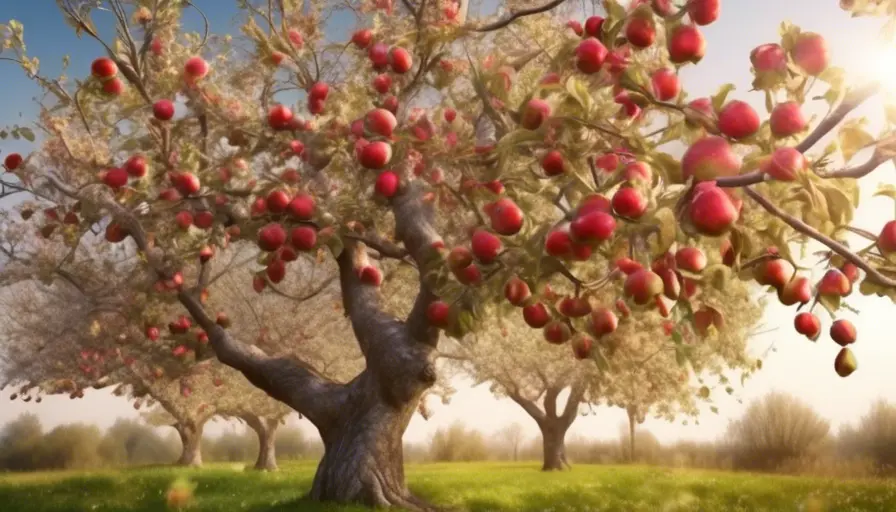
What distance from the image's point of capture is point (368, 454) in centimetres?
956

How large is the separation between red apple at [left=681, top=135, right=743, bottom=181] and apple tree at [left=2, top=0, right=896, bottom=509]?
0.5 inches

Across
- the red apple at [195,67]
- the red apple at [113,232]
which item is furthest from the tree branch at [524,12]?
the red apple at [113,232]

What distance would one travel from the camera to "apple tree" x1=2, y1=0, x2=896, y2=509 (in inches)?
116

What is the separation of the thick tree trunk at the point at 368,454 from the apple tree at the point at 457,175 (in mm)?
32

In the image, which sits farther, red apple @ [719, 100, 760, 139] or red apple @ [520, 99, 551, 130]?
red apple @ [520, 99, 551, 130]

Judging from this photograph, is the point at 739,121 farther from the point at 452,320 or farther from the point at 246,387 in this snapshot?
the point at 246,387

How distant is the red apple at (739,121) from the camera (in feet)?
9.07

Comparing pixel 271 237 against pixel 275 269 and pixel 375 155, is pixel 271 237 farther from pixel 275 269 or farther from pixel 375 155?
pixel 375 155

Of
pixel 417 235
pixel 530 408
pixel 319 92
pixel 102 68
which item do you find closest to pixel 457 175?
pixel 417 235

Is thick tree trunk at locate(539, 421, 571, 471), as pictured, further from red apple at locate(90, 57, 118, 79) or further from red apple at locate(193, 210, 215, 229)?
red apple at locate(90, 57, 118, 79)

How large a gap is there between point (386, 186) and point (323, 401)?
4.88 meters

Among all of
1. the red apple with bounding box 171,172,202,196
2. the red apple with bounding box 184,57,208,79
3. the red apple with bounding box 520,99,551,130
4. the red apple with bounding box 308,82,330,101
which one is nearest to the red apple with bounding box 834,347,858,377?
the red apple with bounding box 520,99,551,130

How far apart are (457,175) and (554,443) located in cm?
2478

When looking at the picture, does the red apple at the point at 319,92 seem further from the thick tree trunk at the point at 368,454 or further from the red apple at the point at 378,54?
the thick tree trunk at the point at 368,454
